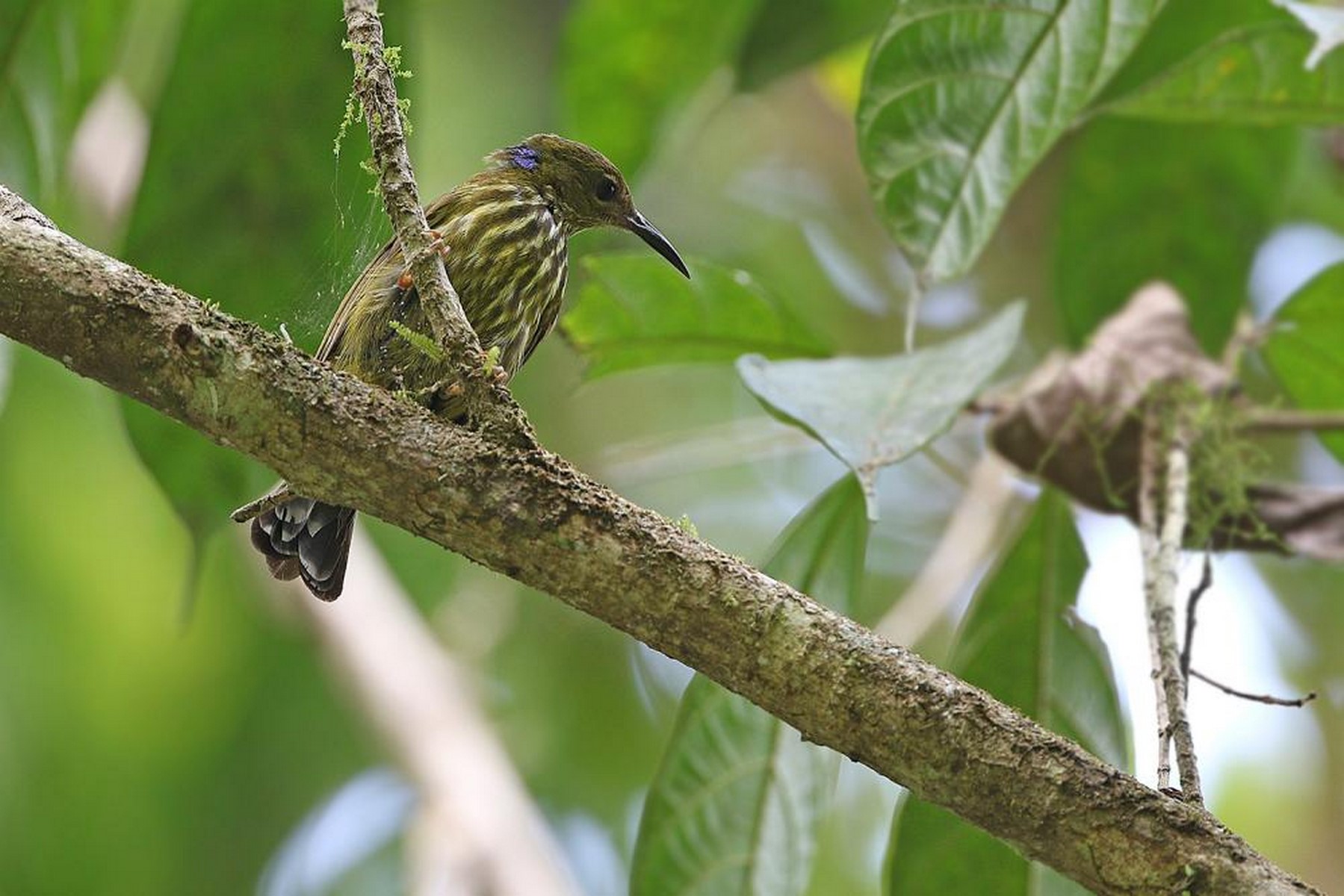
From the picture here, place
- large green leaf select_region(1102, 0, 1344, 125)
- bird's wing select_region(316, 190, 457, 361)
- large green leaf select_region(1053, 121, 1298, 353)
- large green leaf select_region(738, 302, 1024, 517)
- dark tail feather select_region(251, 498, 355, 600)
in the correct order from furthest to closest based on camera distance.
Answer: large green leaf select_region(1053, 121, 1298, 353) < large green leaf select_region(1102, 0, 1344, 125) < bird's wing select_region(316, 190, 457, 361) < dark tail feather select_region(251, 498, 355, 600) < large green leaf select_region(738, 302, 1024, 517)

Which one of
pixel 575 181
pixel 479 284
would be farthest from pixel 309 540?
pixel 575 181

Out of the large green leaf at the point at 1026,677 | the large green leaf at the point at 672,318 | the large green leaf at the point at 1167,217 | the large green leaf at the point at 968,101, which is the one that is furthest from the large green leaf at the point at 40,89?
the large green leaf at the point at 1167,217

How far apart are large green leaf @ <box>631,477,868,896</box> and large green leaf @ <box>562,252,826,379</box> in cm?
48

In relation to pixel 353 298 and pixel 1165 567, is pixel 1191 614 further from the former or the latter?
pixel 353 298

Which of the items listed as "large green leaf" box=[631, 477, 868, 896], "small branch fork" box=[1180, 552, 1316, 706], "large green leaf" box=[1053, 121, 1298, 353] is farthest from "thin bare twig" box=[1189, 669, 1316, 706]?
"large green leaf" box=[1053, 121, 1298, 353]

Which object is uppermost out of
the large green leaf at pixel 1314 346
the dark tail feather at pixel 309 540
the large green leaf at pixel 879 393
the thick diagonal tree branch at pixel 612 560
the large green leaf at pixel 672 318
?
the large green leaf at pixel 1314 346

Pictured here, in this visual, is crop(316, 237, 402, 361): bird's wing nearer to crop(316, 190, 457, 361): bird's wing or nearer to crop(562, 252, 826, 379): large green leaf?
crop(316, 190, 457, 361): bird's wing

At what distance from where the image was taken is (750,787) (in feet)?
10.1

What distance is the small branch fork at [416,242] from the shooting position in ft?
6.56

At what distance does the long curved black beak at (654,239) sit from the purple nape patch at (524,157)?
0.25m

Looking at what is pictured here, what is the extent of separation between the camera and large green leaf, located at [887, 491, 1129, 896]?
2859 millimetres

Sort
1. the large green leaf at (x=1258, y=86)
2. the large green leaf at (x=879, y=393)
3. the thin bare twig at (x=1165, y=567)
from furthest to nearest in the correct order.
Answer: the large green leaf at (x=1258, y=86) → the large green leaf at (x=879, y=393) → the thin bare twig at (x=1165, y=567)

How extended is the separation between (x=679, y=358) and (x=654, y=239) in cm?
27

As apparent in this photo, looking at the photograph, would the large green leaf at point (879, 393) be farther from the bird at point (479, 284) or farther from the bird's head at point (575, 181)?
the bird's head at point (575, 181)
